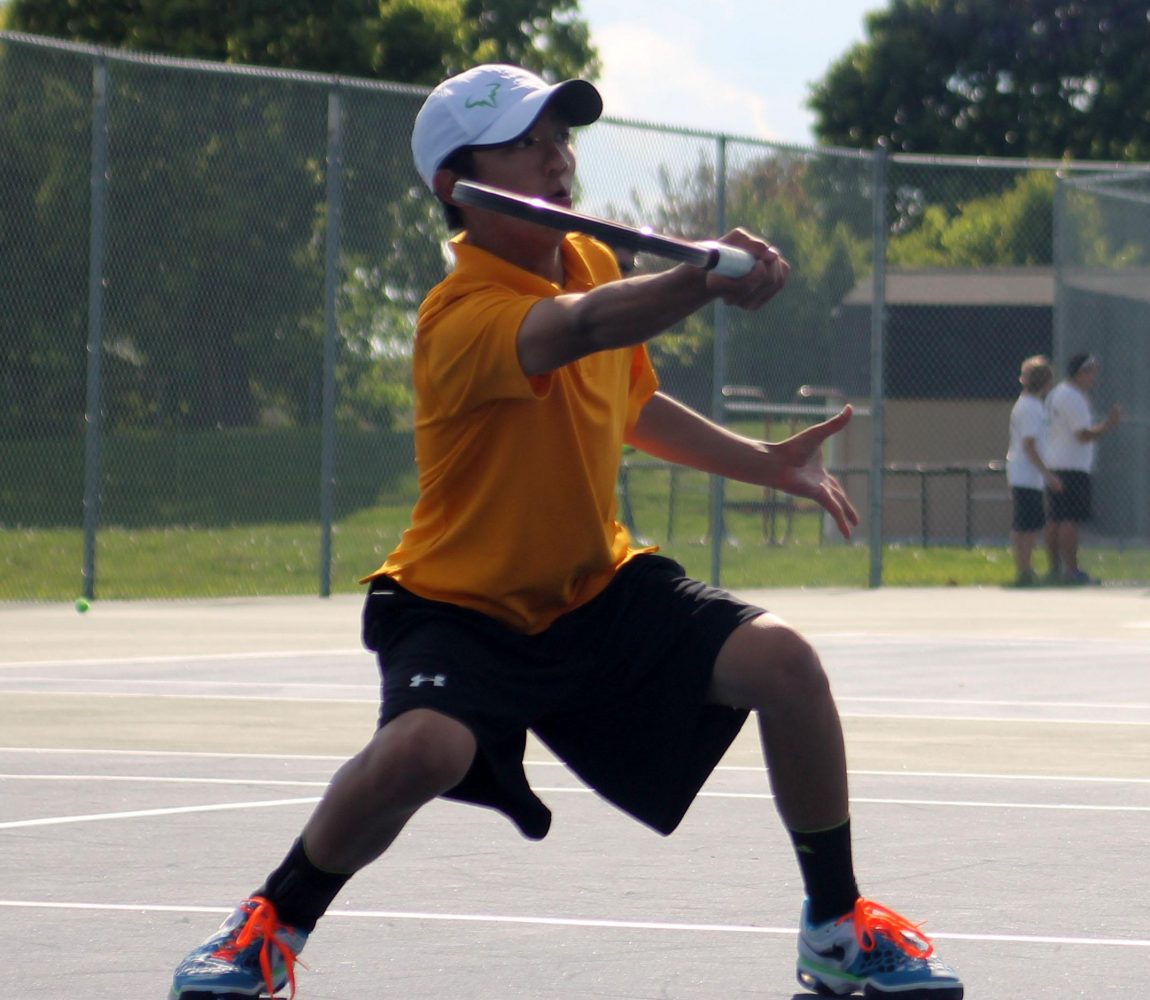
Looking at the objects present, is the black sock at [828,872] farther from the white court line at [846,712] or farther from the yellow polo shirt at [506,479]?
the white court line at [846,712]

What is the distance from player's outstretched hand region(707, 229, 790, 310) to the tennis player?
510 millimetres

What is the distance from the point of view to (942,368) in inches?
913

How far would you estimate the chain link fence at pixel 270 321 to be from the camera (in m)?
13.1

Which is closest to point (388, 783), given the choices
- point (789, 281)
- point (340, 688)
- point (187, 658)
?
point (340, 688)

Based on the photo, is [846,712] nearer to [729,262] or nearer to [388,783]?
[388,783]

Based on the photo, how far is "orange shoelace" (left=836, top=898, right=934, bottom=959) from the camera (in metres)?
4.09

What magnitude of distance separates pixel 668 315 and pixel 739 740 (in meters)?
4.70

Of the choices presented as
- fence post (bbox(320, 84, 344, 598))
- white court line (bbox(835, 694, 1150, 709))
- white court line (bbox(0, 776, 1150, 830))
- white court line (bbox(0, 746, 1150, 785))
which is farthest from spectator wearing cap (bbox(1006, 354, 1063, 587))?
white court line (bbox(0, 776, 1150, 830))

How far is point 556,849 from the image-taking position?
564cm

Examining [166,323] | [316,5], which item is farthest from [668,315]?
[316,5]

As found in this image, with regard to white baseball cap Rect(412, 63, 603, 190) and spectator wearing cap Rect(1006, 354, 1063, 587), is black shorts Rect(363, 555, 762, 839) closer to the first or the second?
white baseball cap Rect(412, 63, 603, 190)

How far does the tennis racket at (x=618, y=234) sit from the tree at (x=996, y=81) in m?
48.9

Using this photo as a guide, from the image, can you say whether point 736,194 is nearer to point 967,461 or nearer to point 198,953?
point 967,461

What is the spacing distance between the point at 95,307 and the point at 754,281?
993 centimetres
